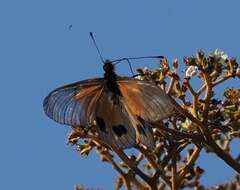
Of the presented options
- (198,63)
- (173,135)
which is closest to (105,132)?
(173,135)

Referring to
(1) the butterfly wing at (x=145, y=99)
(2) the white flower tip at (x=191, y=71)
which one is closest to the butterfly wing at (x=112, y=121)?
(1) the butterfly wing at (x=145, y=99)

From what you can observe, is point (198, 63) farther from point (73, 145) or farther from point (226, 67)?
point (73, 145)

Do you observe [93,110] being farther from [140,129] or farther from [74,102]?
[140,129]

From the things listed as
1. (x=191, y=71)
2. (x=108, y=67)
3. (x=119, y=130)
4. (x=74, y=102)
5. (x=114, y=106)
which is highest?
(x=191, y=71)

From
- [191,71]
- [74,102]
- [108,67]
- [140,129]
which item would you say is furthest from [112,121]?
[191,71]

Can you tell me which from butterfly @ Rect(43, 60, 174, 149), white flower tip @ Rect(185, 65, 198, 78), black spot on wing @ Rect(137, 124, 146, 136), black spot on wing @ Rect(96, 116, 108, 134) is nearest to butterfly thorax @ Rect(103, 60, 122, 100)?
butterfly @ Rect(43, 60, 174, 149)

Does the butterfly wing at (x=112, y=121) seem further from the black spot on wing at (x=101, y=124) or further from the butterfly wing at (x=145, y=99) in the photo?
the butterfly wing at (x=145, y=99)

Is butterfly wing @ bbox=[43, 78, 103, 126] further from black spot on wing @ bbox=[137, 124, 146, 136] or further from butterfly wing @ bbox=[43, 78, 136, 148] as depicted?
black spot on wing @ bbox=[137, 124, 146, 136]
